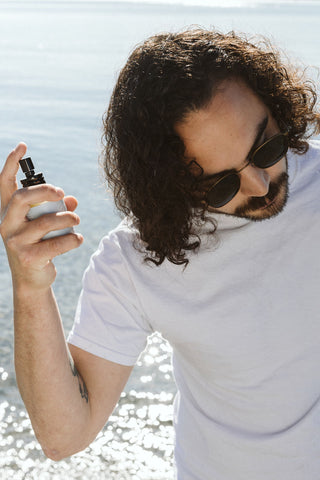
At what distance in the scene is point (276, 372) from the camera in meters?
1.64

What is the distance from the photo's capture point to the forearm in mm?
1517

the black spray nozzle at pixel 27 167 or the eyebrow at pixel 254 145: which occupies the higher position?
the black spray nozzle at pixel 27 167

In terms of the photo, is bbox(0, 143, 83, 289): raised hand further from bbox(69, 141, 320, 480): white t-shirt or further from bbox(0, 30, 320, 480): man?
bbox(69, 141, 320, 480): white t-shirt

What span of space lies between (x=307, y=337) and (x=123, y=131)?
809 millimetres

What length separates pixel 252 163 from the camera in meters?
1.71

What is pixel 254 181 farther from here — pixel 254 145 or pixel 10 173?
pixel 10 173

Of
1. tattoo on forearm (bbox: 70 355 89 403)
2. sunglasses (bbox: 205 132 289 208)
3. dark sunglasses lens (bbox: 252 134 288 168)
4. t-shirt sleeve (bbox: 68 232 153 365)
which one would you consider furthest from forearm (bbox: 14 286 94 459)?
dark sunglasses lens (bbox: 252 134 288 168)

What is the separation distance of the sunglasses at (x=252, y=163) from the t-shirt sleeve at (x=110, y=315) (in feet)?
1.09

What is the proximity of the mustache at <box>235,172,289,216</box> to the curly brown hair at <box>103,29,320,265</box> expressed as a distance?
0.39 feet

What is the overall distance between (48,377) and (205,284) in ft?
1.70

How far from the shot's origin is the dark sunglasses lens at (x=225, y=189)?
171cm

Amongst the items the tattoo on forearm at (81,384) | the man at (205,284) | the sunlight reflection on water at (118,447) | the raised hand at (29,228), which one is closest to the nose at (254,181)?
the man at (205,284)

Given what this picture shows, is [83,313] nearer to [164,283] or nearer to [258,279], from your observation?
[164,283]

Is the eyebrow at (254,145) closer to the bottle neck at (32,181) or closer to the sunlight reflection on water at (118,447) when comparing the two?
the bottle neck at (32,181)
